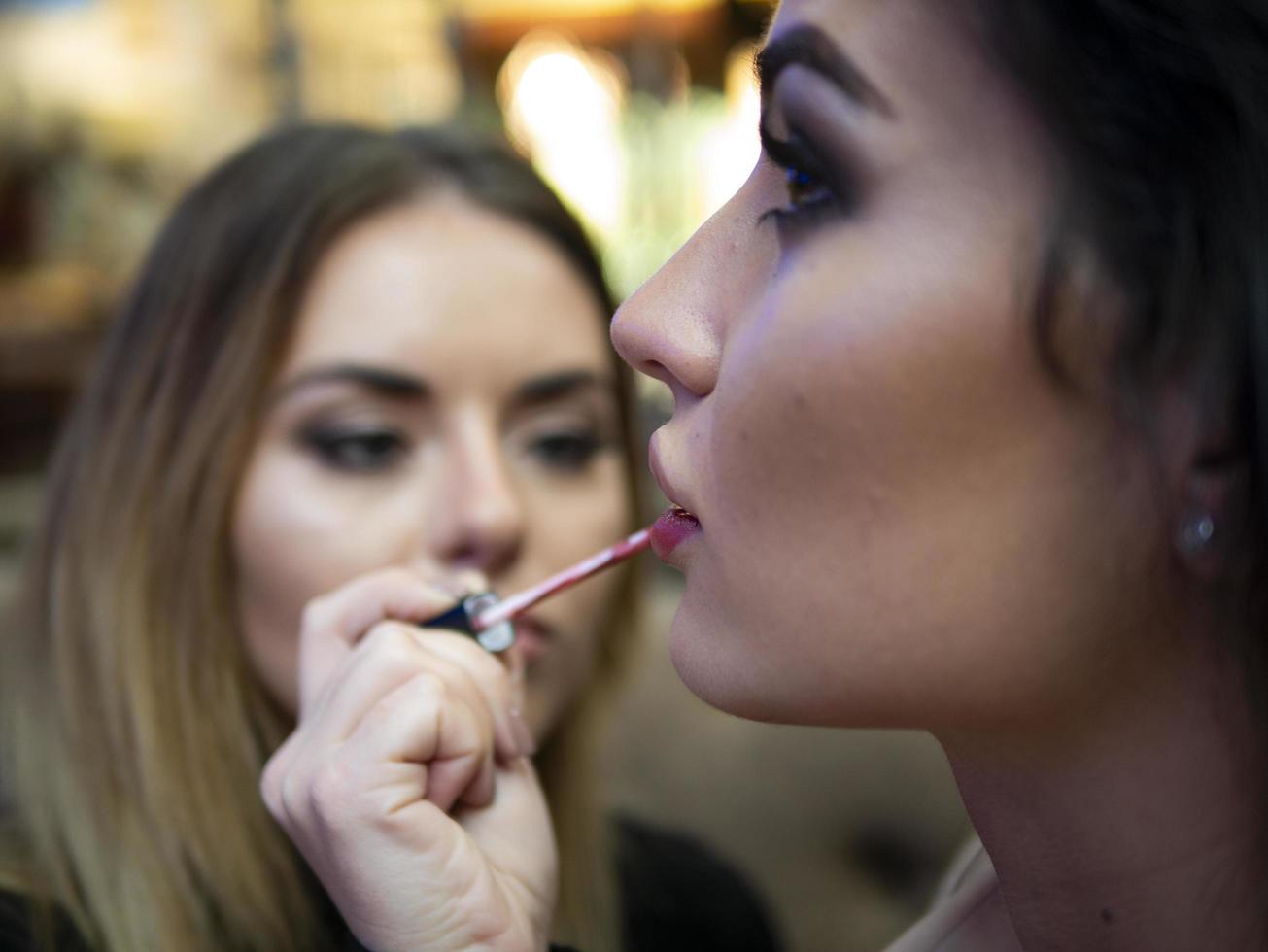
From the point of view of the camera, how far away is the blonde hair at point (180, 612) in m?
0.80

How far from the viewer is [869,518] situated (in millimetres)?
453

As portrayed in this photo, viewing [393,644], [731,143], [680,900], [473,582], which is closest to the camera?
[393,644]

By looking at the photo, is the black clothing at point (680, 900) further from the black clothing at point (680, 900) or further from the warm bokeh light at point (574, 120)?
the warm bokeh light at point (574, 120)

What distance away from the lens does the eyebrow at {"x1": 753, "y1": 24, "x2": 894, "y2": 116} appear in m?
0.45

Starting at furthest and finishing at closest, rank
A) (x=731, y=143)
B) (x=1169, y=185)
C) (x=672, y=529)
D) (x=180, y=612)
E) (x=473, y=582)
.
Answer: (x=731, y=143), (x=180, y=612), (x=473, y=582), (x=672, y=529), (x=1169, y=185)

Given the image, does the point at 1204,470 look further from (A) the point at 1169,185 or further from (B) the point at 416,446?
(B) the point at 416,446

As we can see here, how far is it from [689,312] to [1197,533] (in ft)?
0.75

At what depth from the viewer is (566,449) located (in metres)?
1.00

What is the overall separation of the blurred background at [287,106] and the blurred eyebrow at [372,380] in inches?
59.2

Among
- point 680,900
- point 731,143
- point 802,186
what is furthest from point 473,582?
point 731,143

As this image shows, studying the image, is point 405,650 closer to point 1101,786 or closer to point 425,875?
point 425,875

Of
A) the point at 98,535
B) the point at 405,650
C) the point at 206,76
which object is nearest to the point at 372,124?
the point at 98,535

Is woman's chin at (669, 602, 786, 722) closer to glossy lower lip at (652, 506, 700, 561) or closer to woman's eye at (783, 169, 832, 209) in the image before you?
glossy lower lip at (652, 506, 700, 561)

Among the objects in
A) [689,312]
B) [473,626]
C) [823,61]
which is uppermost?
[823,61]
